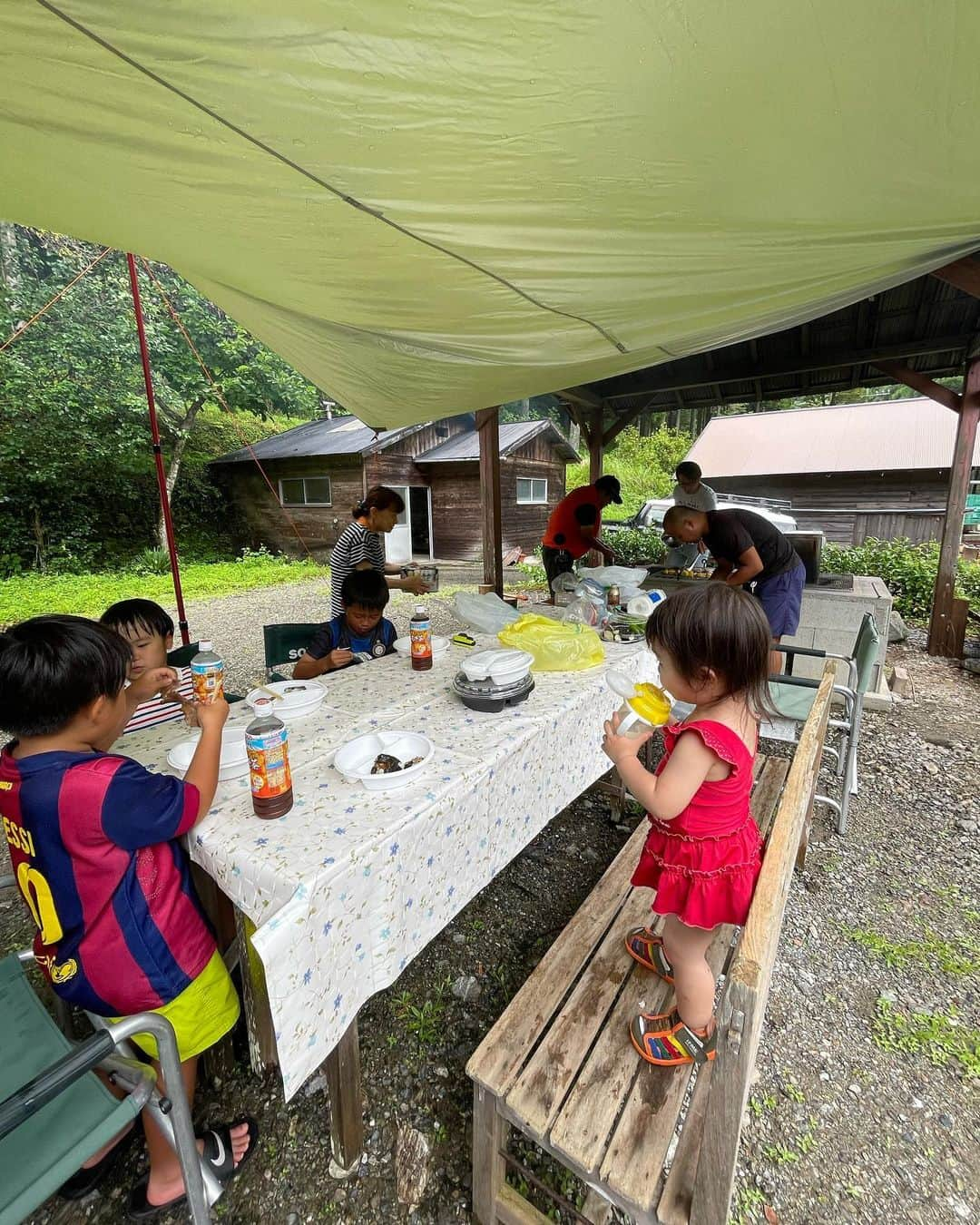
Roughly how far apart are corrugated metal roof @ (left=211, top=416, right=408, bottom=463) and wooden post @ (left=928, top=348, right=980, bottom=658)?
985 cm

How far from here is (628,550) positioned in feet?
36.9

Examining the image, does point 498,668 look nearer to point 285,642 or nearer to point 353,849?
point 353,849

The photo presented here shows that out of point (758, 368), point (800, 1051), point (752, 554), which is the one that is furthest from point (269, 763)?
point (758, 368)

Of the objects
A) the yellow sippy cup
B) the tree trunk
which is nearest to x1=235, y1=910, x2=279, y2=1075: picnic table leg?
the yellow sippy cup

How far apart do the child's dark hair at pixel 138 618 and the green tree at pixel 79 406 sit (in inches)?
518

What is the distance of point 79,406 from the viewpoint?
495 inches

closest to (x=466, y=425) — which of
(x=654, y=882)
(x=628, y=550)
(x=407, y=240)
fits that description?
(x=628, y=550)

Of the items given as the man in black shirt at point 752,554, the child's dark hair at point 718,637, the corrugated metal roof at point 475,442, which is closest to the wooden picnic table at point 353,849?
the child's dark hair at point 718,637

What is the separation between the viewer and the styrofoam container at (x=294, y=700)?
6.16ft

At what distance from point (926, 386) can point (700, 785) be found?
621 centimetres

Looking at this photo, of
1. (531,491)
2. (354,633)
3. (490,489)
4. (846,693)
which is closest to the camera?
(846,693)

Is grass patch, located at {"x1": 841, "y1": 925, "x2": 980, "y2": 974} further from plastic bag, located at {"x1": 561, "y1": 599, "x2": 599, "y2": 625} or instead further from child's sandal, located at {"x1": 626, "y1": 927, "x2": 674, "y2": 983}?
plastic bag, located at {"x1": 561, "y1": 599, "x2": 599, "y2": 625}

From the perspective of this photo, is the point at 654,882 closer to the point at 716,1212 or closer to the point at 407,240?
the point at 716,1212

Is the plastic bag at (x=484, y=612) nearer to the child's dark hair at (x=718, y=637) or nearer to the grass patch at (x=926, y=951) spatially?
the child's dark hair at (x=718, y=637)
